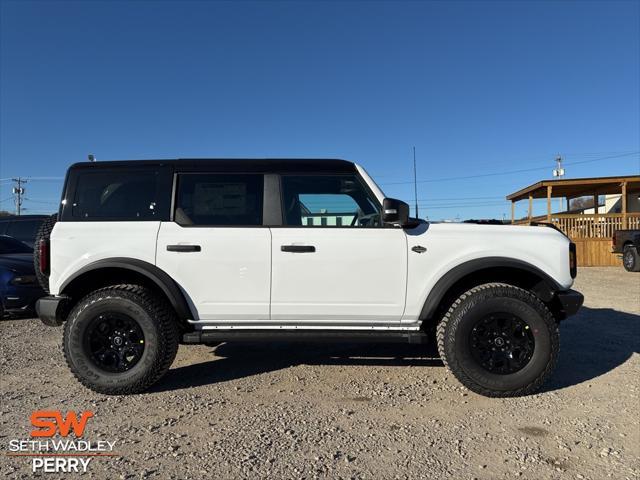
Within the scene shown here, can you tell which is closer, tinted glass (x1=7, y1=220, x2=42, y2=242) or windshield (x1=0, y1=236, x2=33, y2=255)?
windshield (x1=0, y1=236, x2=33, y2=255)

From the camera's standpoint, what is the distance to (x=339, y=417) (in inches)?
118

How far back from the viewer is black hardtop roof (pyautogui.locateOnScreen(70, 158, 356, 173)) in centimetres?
365

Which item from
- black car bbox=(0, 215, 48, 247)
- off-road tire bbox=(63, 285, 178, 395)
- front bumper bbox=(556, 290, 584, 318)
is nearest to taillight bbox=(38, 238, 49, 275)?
off-road tire bbox=(63, 285, 178, 395)

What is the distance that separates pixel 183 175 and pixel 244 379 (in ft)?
6.32

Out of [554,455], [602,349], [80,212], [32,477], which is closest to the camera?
[32,477]

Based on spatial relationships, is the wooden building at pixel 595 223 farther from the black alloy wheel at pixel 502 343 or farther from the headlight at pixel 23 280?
the headlight at pixel 23 280

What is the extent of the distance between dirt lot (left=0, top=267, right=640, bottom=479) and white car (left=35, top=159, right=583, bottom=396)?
35cm

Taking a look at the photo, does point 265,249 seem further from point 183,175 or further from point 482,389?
point 482,389

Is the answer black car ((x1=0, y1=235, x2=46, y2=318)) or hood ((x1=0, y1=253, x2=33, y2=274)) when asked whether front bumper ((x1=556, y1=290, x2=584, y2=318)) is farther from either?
hood ((x1=0, y1=253, x2=33, y2=274))

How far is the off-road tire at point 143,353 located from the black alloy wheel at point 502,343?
8.49 ft

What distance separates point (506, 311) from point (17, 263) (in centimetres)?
679

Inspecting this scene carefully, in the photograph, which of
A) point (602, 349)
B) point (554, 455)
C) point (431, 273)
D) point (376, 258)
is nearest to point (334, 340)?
point (376, 258)

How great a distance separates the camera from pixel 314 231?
346 cm

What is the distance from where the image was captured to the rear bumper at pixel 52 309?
135 inches
